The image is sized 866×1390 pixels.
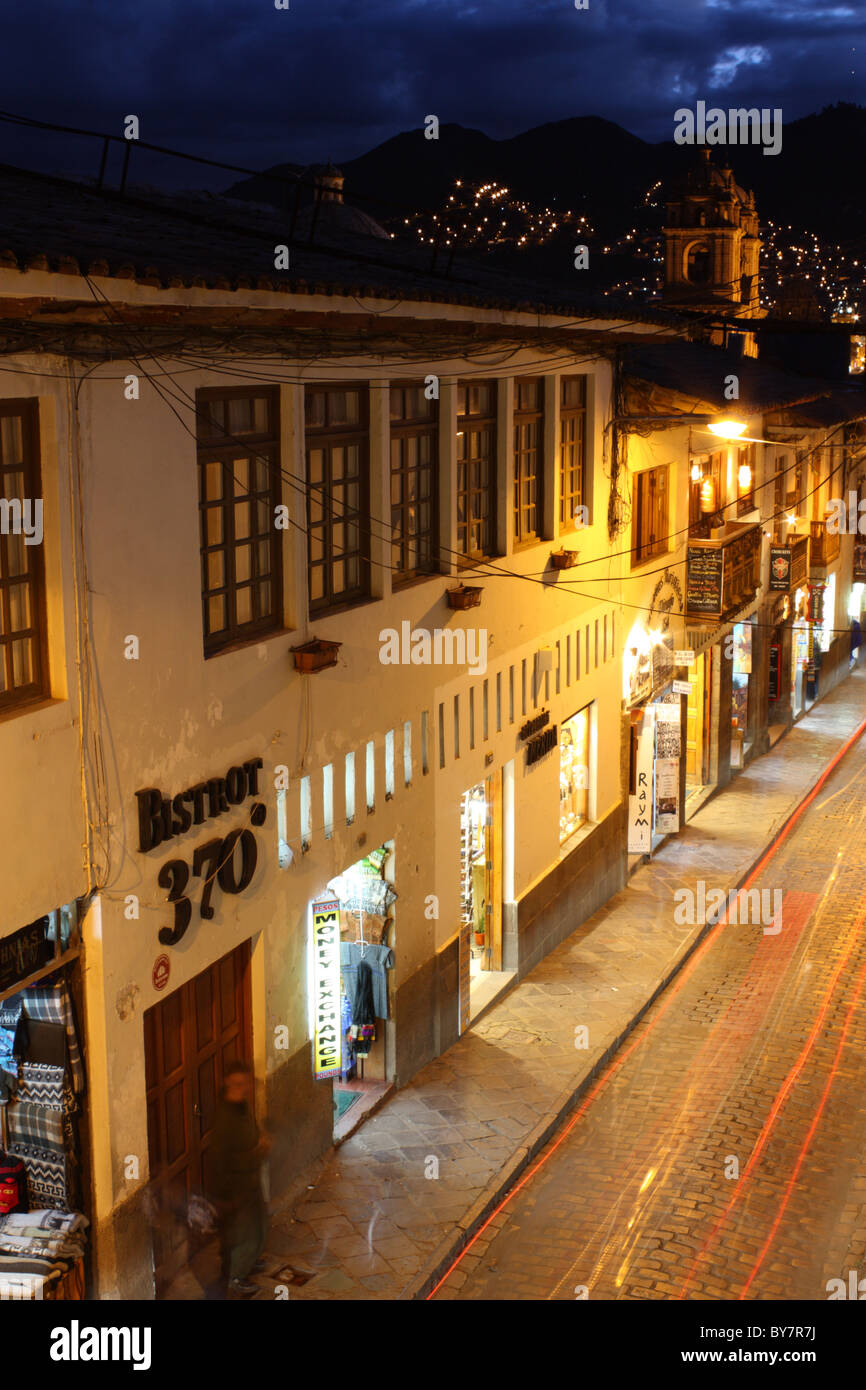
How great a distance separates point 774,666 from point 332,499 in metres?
20.3

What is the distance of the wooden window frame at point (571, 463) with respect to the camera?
58.2ft

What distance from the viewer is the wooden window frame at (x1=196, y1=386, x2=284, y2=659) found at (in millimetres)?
10602

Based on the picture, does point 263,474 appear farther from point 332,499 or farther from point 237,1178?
point 237,1178

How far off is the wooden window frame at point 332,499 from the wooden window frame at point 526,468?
3473 millimetres

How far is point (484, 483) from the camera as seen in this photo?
52.2 feet

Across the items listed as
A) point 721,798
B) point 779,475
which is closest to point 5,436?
point 721,798

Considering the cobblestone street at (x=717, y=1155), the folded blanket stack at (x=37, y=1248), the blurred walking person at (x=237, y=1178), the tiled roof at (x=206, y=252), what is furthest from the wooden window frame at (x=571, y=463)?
the folded blanket stack at (x=37, y=1248)

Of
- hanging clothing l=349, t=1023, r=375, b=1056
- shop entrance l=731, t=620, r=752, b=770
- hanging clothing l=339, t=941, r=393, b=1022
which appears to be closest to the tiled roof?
hanging clothing l=339, t=941, r=393, b=1022

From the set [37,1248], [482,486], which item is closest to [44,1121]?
[37,1248]

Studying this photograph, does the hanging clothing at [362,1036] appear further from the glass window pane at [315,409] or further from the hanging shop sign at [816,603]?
the hanging shop sign at [816,603]

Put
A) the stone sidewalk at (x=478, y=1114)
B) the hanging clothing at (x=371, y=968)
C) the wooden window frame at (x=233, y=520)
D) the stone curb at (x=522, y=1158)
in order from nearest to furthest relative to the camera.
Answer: the wooden window frame at (x=233, y=520)
the stone curb at (x=522, y=1158)
the stone sidewalk at (x=478, y=1114)
the hanging clothing at (x=371, y=968)

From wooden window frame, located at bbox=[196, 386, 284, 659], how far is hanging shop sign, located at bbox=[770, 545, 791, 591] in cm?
1936

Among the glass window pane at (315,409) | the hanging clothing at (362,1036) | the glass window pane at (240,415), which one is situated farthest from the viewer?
the hanging clothing at (362,1036)

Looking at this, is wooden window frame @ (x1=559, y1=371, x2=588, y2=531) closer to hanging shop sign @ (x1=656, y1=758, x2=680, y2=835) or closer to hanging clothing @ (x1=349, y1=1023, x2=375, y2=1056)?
hanging shop sign @ (x1=656, y1=758, x2=680, y2=835)
